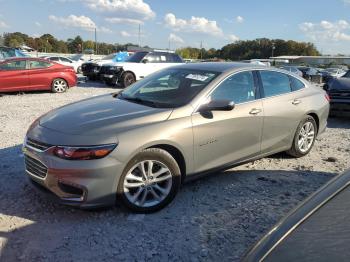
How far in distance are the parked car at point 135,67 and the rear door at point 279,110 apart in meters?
10.6

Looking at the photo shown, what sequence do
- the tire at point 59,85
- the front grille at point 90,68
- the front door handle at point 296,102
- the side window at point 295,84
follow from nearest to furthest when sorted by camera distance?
the front door handle at point 296,102
the side window at point 295,84
the tire at point 59,85
the front grille at point 90,68

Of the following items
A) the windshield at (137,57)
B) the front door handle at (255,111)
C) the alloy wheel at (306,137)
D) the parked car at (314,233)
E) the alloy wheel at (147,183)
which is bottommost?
the alloy wheel at (147,183)

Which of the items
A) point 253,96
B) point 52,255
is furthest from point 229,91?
point 52,255

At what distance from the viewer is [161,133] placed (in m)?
4.06

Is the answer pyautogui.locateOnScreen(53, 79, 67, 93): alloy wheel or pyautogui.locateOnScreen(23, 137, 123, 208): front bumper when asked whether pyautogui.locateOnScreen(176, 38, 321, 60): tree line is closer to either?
pyautogui.locateOnScreen(53, 79, 67, 93): alloy wheel

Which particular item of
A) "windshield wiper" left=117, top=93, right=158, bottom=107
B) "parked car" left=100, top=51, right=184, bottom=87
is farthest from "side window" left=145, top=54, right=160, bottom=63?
"windshield wiper" left=117, top=93, right=158, bottom=107

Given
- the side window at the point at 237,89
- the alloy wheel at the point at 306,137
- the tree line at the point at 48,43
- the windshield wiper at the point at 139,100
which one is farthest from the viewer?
the tree line at the point at 48,43

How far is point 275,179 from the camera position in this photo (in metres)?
5.25

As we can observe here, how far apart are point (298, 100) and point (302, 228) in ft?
13.5

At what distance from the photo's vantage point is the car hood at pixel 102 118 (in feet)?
12.9

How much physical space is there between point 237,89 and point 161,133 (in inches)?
57.0

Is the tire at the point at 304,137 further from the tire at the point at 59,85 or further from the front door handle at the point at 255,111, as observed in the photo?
the tire at the point at 59,85

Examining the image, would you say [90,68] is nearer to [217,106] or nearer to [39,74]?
[39,74]

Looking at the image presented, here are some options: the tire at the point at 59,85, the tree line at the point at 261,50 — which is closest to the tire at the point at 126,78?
the tire at the point at 59,85
